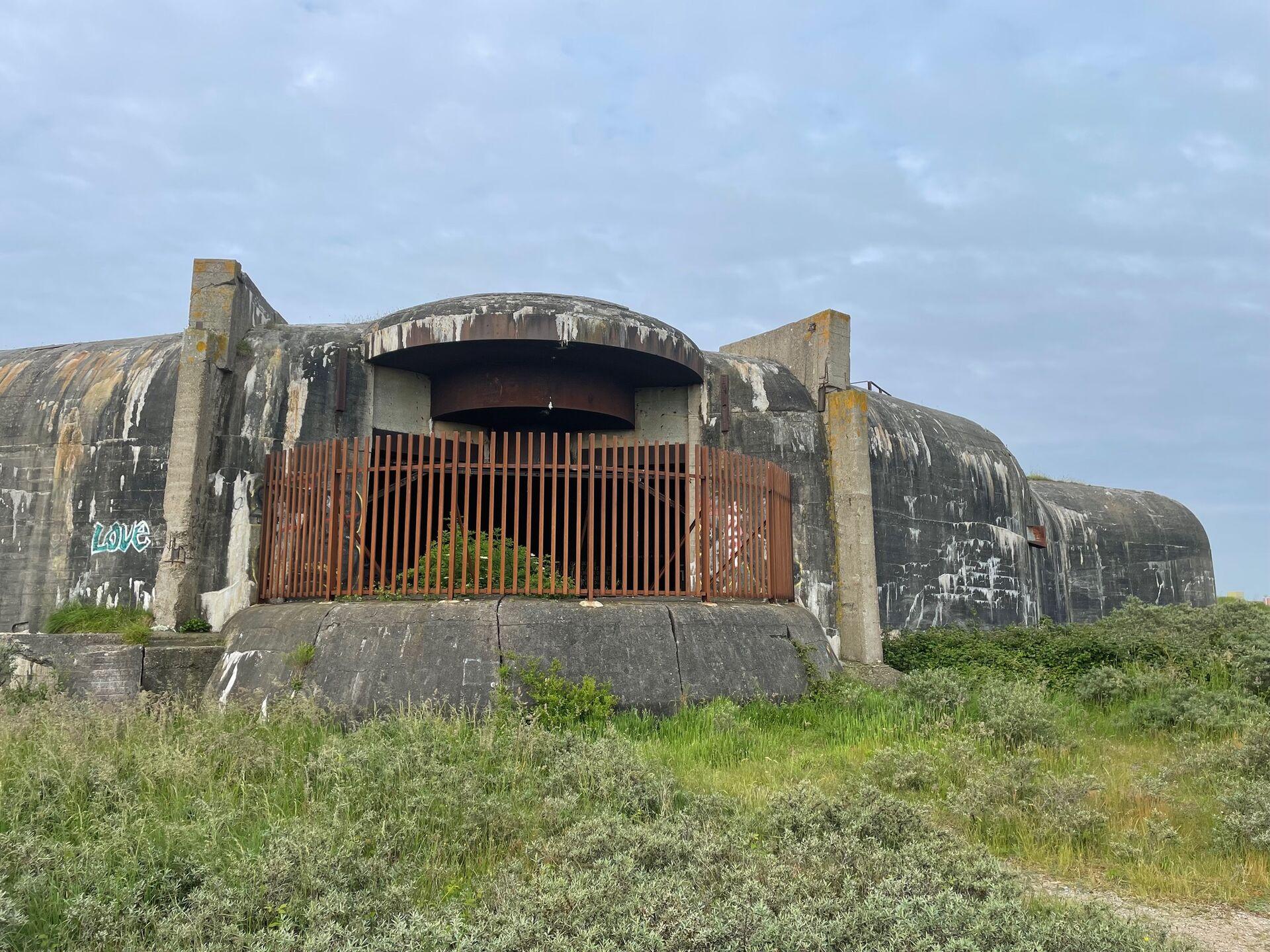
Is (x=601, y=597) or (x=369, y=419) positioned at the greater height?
(x=369, y=419)

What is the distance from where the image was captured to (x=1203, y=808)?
6086 mm

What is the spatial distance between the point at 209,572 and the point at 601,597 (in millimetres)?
4305

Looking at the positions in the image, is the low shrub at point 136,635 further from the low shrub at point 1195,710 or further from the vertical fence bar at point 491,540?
the low shrub at point 1195,710

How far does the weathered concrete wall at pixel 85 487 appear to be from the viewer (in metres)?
10.3

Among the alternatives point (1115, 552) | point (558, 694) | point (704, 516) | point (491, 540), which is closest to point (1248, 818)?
point (558, 694)

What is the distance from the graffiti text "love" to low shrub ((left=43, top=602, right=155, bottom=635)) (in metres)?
0.63

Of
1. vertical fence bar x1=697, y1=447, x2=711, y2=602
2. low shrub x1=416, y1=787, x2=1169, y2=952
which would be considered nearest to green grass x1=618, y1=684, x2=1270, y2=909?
low shrub x1=416, y1=787, x2=1169, y2=952

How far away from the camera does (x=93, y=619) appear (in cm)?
995

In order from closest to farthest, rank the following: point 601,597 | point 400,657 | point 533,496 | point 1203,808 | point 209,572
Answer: point 1203,808 → point 400,657 → point 601,597 → point 209,572 → point 533,496

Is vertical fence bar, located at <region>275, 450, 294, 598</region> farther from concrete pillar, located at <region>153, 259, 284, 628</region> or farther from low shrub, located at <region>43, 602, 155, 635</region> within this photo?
low shrub, located at <region>43, 602, 155, 635</region>

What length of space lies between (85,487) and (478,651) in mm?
5582

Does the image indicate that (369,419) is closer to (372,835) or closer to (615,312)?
(615,312)

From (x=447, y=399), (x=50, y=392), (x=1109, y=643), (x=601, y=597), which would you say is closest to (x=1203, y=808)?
(x=601, y=597)

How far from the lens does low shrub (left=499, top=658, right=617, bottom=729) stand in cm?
775
